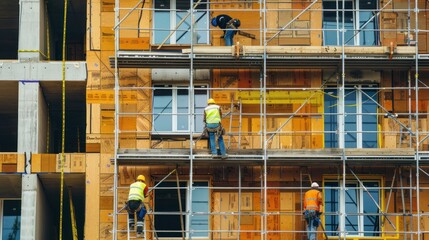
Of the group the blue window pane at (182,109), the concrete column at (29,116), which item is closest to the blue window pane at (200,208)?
the blue window pane at (182,109)

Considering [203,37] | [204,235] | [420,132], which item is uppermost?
[203,37]

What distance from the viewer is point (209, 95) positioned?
3519cm

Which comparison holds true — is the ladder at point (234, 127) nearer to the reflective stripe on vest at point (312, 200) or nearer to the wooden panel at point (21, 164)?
the reflective stripe on vest at point (312, 200)

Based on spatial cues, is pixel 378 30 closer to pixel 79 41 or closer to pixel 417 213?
pixel 417 213

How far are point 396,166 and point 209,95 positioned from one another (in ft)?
19.3

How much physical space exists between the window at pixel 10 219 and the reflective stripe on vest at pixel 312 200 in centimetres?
944

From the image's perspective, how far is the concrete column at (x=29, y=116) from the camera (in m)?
35.1

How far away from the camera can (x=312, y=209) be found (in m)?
33.0

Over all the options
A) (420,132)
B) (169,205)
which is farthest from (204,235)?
(420,132)

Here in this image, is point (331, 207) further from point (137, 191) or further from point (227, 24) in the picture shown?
point (227, 24)

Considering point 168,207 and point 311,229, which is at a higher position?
point 168,207

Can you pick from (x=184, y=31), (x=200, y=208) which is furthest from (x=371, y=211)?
(x=184, y=31)

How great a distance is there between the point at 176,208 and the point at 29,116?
17.0 ft

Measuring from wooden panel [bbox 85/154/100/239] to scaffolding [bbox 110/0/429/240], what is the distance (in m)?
0.76
